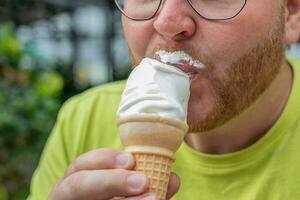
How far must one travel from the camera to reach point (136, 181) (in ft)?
5.00

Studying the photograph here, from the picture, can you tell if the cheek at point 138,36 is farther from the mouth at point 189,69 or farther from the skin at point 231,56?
the mouth at point 189,69

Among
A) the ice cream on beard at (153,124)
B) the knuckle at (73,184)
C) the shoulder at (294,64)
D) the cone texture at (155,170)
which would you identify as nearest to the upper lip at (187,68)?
the ice cream on beard at (153,124)

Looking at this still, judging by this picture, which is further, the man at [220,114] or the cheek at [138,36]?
the cheek at [138,36]

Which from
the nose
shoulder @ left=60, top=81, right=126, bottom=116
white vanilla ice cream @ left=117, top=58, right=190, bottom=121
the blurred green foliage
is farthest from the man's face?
the blurred green foliage

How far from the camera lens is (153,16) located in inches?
74.3

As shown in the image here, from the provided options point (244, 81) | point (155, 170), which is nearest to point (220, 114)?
point (244, 81)

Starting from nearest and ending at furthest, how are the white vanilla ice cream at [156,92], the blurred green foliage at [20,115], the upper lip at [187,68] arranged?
the white vanilla ice cream at [156,92] < the upper lip at [187,68] < the blurred green foliage at [20,115]

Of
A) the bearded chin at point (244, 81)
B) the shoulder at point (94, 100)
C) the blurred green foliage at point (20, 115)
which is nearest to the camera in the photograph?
the bearded chin at point (244, 81)

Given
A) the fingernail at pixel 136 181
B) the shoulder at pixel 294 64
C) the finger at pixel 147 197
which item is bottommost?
the shoulder at pixel 294 64

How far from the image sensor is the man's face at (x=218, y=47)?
1.81m

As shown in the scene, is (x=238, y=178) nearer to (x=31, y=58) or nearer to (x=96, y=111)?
(x=96, y=111)

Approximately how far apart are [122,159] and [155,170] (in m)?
0.09

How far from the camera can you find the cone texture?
1.57 m

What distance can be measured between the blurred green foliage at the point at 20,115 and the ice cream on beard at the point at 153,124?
2.09 metres
